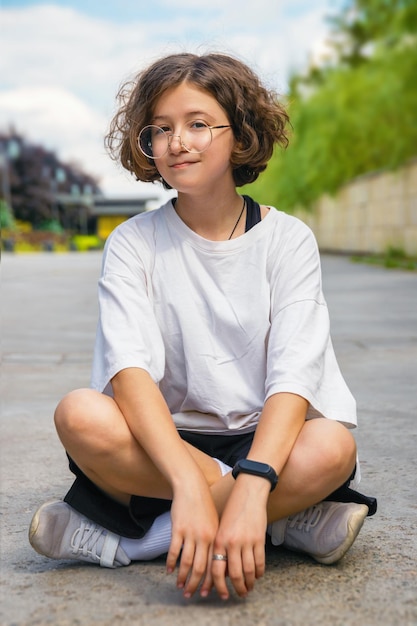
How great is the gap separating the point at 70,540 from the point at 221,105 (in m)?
1.05

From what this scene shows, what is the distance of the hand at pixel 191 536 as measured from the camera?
63.4 inches

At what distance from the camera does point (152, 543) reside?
1950 millimetres

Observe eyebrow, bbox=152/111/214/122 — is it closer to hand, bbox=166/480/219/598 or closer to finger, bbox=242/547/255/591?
hand, bbox=166/480/219/598

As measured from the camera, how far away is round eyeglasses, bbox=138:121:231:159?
2051 mm

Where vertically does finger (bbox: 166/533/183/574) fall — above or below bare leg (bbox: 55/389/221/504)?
below

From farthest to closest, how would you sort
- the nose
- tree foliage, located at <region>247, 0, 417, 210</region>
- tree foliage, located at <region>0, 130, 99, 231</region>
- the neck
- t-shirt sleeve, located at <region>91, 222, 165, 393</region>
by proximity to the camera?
1. tree foliage, located at <region>0, 130, 99, 231</region>
2. tree foliage, located at <region>247, 0, 417, 210</region>
3. the neck
4. the nose
5. t-shirt sleeve, located at <region>91, 222, 165, 393</region>

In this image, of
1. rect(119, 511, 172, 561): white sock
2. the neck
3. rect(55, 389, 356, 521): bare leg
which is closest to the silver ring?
rect(55, 389, 356, 521): bare leg

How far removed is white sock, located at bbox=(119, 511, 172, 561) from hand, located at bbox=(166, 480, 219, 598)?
0.81 ft

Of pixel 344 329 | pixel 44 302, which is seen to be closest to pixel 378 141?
pixel 44 302

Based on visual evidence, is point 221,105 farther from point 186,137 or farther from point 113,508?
point 113,508

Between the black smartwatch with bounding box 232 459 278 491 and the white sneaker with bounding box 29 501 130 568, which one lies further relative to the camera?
the white sneaker with bounding box 29 501 130 568

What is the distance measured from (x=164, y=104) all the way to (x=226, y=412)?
2.37ft

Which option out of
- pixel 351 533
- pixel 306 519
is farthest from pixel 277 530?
pixel 351 533

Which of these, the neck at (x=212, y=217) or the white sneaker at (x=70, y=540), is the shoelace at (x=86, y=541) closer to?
the white sneaker at (x=70, y=540)
